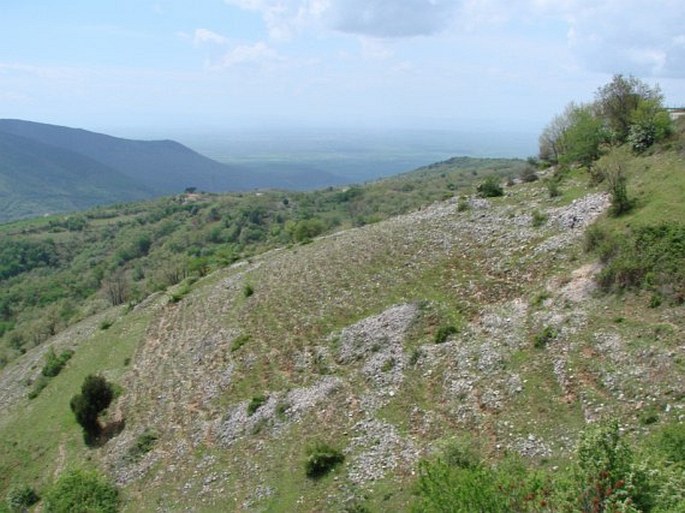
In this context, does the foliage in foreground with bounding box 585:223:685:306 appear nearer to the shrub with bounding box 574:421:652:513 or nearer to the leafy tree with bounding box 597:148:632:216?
the leafy tree with bounding box 597:148:632:216

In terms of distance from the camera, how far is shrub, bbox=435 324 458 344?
3397cm

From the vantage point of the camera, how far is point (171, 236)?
183000 millimetres

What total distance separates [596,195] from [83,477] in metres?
40.4

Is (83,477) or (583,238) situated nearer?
(83,477)

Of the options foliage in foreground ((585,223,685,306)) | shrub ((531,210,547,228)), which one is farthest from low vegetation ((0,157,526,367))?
foliage in foreground ((585,223,685,306))

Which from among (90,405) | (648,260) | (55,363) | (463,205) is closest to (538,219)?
(463,205)

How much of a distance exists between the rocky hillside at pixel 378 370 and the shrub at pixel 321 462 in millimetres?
525

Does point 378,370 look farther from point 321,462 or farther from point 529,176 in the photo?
point 529,176

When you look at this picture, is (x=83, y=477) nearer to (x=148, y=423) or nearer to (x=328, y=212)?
(x=148, y=423)

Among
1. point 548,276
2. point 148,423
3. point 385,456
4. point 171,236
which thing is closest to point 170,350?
point 148,423

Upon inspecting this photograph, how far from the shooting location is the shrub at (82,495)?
32.0 m

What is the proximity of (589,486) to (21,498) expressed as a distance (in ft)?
123

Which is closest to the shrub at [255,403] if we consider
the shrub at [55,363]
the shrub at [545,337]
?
the shrub at [545,337]

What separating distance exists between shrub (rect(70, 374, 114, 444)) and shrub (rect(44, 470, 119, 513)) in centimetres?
823
